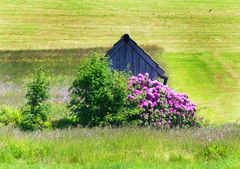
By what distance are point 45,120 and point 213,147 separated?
17.4 ft

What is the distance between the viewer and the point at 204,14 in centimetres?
4859

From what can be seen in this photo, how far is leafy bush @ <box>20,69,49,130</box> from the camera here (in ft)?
52.4

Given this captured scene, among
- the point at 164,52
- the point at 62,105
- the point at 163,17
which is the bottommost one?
the point at 62,105

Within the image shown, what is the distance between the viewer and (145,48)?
38531 mm

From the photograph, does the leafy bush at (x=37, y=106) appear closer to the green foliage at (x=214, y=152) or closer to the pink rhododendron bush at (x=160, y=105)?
the pink rhododendron bush at (x=160, y=105)

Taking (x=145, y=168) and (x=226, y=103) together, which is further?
(x=226, y=103)

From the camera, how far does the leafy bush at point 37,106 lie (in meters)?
16.0

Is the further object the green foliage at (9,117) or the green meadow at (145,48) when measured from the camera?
the green foliage at (9,117)

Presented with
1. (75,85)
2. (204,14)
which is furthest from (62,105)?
(204,14)

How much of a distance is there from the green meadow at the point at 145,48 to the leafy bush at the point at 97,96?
1678mm

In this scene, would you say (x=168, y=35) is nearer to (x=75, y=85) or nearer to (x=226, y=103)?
(x=226, y=103)

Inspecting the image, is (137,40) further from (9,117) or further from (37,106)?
(37,106)

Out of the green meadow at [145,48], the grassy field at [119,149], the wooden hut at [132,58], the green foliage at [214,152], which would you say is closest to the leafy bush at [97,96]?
the green meadow at [145,48]

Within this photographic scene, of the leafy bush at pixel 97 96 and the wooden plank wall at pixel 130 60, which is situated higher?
the wooden plank wall at pixel 130 60
